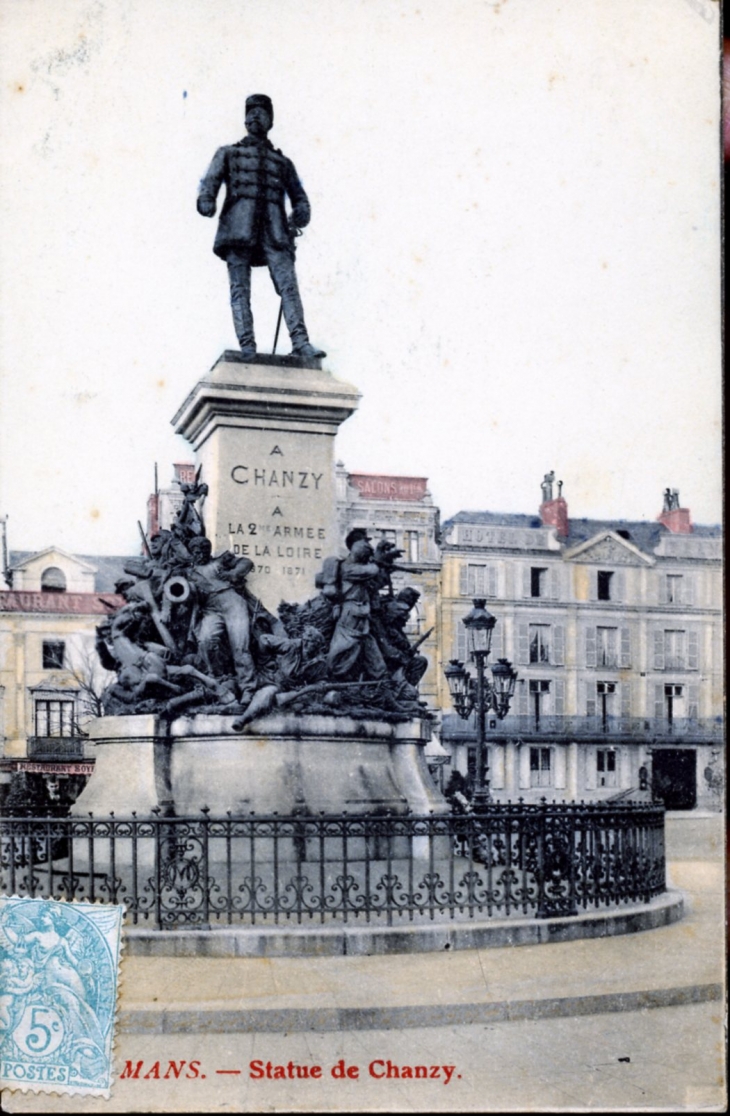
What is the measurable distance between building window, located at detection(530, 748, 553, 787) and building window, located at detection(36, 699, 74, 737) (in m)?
16.7

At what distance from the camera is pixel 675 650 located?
44844mm

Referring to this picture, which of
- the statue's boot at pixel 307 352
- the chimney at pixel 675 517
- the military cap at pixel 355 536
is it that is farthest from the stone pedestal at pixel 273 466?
the chimney at pixel 675 517

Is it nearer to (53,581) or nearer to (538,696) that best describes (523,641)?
(538,696)

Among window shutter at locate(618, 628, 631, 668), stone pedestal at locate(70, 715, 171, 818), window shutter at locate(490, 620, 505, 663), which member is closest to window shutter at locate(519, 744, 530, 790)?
window shutter at locate(490, 620, 505, 663)

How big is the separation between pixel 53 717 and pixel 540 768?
17.9 meters

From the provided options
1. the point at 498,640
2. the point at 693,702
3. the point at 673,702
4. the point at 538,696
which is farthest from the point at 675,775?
the point at 498,640

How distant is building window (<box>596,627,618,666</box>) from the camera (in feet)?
152

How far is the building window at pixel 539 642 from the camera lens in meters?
46.3

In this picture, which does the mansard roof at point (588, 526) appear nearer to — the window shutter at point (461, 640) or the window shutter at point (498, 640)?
the window shutter at point (461, 640)

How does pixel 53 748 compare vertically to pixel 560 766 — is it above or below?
above

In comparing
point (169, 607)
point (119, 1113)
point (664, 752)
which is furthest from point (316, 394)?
point (664, 752)

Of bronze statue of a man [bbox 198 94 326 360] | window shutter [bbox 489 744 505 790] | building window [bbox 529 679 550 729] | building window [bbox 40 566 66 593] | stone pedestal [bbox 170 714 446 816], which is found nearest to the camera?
stone pedestal [bbox 170 714 446 816]

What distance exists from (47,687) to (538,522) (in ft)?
65.9

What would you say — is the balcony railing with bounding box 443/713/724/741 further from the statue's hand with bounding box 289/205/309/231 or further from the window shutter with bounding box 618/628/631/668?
the statue's hand with bounding box 289/205/309/231
